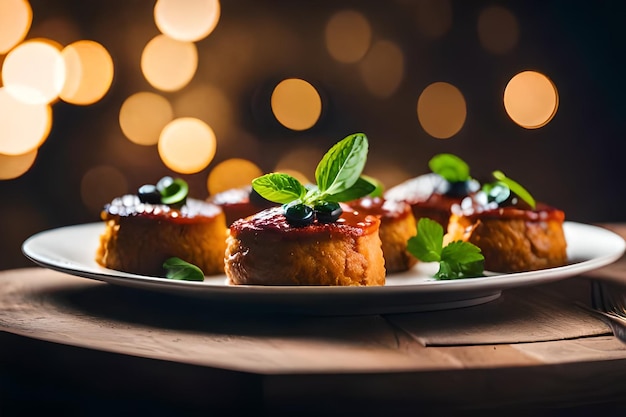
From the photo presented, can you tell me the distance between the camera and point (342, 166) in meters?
2.02

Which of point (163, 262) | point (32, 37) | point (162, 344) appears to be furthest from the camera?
point (32, 37)

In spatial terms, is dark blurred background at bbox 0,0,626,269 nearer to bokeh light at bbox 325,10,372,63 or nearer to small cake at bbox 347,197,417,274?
bokeh light at bbox 325,10,372,63

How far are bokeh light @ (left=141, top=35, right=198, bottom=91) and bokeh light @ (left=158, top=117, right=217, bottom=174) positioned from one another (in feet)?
0.68

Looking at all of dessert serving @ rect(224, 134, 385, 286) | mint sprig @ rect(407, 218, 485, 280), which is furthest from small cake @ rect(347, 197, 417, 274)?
dessert serving @ rect(224, 134, 385, 286)

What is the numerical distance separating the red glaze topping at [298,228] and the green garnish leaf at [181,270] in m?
0.19

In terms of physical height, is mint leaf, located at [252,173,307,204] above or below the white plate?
above

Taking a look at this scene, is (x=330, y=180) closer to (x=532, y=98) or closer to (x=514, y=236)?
(x=514, y=236)

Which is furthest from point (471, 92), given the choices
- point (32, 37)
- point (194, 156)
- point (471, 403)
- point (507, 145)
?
point (471, 403)

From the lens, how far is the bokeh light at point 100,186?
4449 mm

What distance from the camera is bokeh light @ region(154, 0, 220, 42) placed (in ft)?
14.2

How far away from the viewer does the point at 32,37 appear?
4.21 meters

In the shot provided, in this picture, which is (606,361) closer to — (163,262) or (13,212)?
(163,262)

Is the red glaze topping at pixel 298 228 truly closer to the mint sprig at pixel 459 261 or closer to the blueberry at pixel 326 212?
the blueberry at pixel 326 212

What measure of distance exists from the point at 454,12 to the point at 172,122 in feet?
5.23
